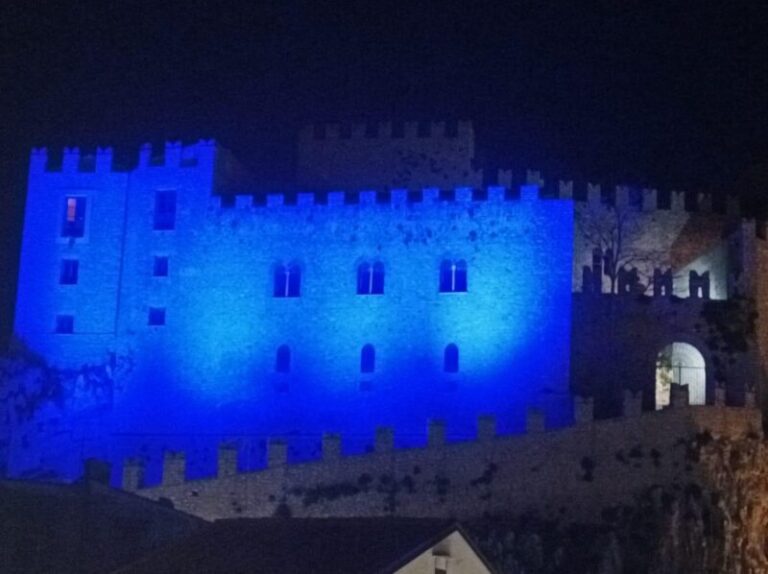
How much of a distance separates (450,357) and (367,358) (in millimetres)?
2738

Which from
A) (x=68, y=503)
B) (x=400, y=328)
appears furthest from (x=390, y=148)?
Result: (x=68, y=503)

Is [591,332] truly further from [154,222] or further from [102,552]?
[102,552]

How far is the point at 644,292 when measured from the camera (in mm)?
47750

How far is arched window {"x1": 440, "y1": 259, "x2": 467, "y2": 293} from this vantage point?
47.4m

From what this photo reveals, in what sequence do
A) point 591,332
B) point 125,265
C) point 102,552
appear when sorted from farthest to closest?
point 125,265
point 591,332
point 102,552

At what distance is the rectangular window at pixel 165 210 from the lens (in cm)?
5000

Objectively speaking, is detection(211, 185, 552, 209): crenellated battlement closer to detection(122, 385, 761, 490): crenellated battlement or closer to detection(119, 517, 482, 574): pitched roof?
detection(122, 385, 761, 490): crenellated battlement

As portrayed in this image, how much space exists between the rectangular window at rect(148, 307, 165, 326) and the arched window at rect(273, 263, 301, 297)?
13.2ft

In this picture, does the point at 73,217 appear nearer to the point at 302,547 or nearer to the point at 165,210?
the point at 165,210

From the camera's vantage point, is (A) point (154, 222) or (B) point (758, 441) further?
(A) point (154, 222)

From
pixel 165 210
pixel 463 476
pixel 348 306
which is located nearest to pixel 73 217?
pixel 165 210

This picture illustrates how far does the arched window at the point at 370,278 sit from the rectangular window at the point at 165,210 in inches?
270

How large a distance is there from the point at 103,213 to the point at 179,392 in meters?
6.90

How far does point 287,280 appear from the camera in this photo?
4884 centimetres
